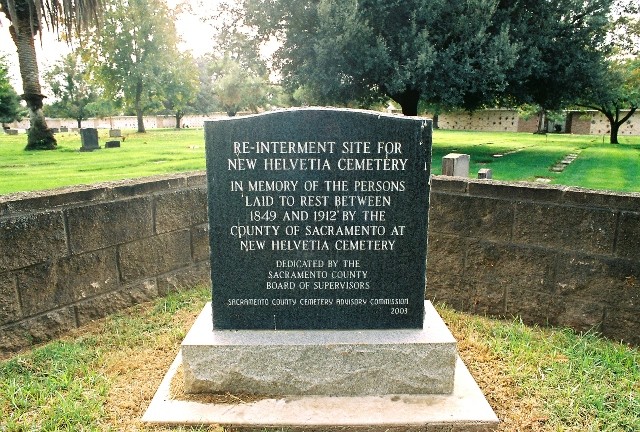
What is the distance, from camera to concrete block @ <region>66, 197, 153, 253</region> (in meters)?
3.56

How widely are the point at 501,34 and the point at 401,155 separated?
1177 cm

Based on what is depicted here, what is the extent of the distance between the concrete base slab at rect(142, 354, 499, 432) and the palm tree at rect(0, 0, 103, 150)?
35.8 ft

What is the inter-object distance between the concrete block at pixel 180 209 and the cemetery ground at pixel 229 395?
0.84 m

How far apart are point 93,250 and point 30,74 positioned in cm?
→ 1518

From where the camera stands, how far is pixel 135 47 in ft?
112

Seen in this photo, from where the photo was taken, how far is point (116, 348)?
11.3 feet

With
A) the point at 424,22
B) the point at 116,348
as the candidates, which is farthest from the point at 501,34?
the point at 116,348

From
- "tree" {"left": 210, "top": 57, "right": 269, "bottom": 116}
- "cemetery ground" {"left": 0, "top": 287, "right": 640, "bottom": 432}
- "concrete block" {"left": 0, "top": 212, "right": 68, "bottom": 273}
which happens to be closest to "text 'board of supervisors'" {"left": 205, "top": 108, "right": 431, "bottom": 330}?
"cemetery ground" {"left": 0, "top": 287, "right": 640, "bottom": 432}

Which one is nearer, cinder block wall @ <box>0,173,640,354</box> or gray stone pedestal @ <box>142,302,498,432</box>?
gray stone pedestal @ <box>142,302,498,432</box>

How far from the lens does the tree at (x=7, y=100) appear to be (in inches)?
1708

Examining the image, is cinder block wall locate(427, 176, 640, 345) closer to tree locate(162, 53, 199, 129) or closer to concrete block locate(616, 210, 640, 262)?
concrete block locate(616, 210, 640, 262)

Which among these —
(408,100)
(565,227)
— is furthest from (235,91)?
(565,227)

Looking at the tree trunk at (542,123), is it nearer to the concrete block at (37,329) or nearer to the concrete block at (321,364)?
the concrete block at (321,364)

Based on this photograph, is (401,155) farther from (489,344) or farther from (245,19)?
(245,19)
